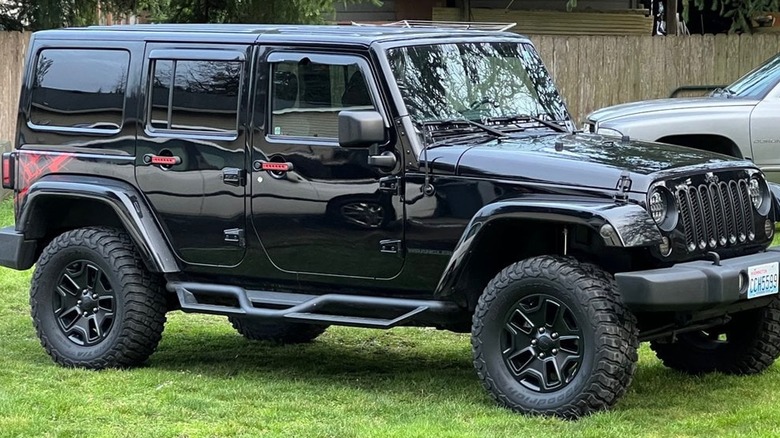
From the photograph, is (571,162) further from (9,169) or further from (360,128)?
(9,169)

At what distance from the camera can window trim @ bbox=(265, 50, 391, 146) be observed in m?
7.29

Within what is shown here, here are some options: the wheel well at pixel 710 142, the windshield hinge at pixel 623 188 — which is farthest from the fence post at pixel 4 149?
the windshield hinge at pixel 623 188

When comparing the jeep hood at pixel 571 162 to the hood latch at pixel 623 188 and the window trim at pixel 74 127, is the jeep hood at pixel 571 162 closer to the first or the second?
the hood latch at pixel 623 188

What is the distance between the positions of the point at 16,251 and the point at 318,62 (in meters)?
2.28

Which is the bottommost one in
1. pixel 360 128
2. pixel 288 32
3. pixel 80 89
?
pixel 360 128

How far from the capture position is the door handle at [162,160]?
7.83 meters

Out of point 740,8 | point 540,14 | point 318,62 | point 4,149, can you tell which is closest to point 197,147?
point 318,62

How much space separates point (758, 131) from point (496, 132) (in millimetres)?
6168

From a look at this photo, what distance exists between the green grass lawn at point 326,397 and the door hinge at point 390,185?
3.56 feet

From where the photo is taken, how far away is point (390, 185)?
7188 millimetres

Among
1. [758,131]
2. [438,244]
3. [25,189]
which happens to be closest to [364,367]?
[438,244]

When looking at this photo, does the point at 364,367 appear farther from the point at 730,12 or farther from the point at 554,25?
the point at 554,25

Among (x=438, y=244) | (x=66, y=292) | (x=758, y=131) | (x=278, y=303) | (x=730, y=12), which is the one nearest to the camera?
(x=438, y=244)

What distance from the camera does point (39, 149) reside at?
8.33 m
